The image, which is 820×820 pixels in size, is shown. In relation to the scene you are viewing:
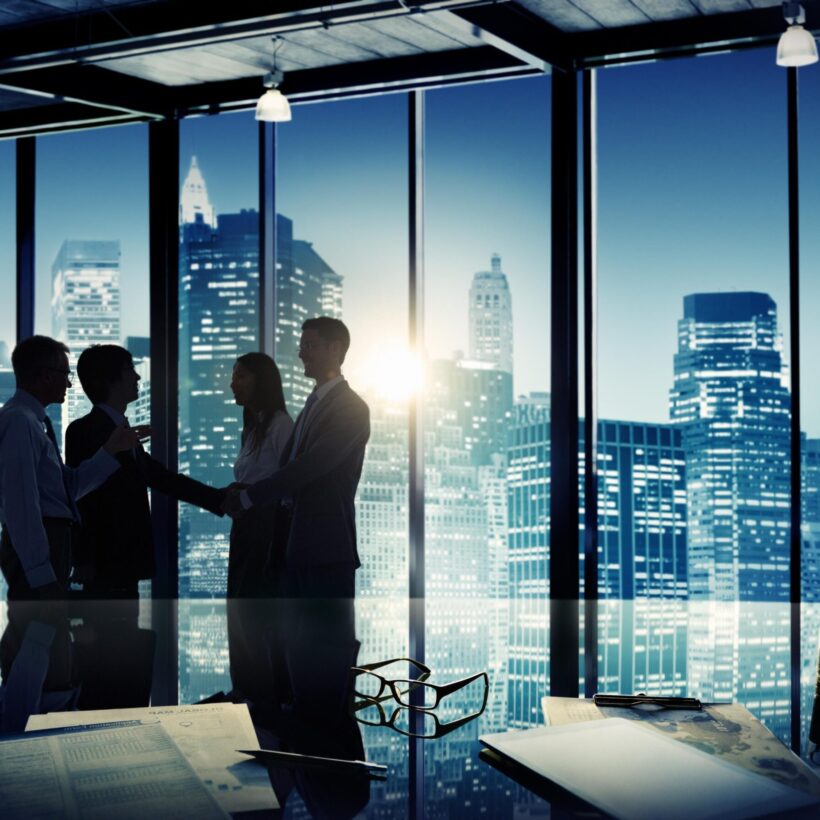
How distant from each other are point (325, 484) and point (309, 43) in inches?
115

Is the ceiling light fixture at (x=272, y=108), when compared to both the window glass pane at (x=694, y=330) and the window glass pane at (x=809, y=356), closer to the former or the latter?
the window glass pane at (x=694, y=330)

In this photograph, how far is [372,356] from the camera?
6.04 m

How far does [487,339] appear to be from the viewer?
20.3ft

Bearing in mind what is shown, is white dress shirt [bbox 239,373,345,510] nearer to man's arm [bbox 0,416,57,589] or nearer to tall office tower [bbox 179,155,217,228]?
man's arm [bbox 0,416,57,589]

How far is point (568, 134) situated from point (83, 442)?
10.5 ft

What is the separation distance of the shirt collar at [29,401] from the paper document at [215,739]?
168 centimetres

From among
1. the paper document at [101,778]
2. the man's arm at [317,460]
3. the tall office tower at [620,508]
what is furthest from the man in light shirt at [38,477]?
the tall office tower at [620,508]

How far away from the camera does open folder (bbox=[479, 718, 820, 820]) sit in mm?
895

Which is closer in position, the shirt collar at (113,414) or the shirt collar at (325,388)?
the shirt collar at (113,414)

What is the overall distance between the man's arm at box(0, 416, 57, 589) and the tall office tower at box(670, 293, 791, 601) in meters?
3.70

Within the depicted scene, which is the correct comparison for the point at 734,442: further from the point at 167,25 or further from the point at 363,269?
the point at 167,25

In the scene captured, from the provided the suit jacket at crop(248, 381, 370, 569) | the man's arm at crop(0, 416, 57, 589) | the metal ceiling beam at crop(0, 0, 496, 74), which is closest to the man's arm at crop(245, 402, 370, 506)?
the suit jacket at crop(248, 381, 370, 569)

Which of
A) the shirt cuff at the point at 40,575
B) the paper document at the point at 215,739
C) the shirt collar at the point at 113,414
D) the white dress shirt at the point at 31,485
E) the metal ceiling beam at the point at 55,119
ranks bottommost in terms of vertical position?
the shirt cuff at the point at 40,575

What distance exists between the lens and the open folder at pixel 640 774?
895 millimetres
